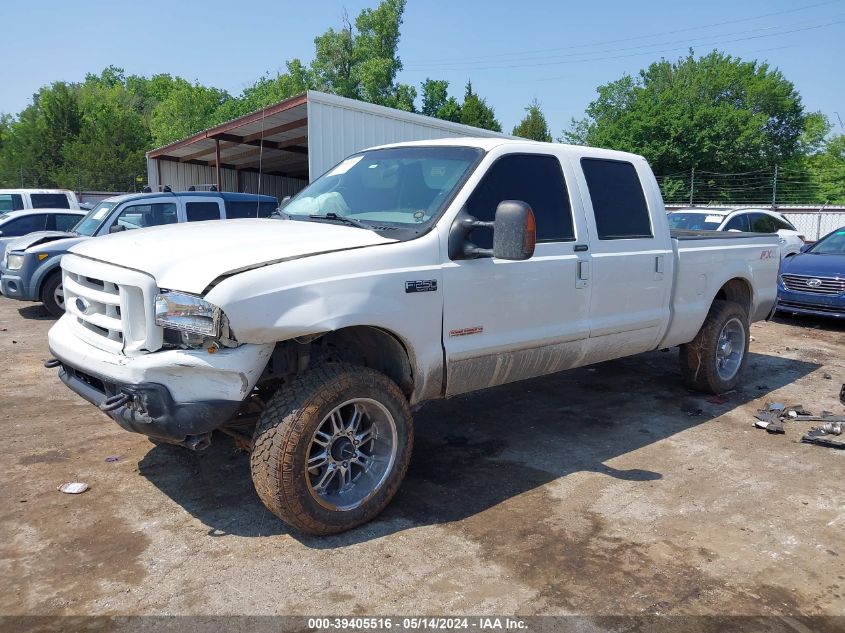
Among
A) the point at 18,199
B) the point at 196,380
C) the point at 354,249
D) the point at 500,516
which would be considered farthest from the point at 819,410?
the point at 18,199

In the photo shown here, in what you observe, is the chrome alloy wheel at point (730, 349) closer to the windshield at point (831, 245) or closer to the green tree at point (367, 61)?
the windshield at point (831, 245)

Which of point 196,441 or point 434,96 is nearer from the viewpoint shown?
point 196,441

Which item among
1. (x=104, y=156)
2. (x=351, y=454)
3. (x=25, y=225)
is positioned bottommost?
(x=351, y=454)

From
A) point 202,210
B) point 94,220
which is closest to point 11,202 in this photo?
point 94,220

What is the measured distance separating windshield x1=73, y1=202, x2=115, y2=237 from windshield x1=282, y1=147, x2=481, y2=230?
244 inches

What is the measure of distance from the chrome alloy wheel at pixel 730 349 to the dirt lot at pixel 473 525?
25.1 inches

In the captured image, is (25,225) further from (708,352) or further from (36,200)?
(708,352)

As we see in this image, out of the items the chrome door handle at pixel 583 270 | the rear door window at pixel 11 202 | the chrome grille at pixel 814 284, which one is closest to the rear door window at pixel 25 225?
the rear door window at pixel 11 202

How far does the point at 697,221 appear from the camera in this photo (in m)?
12.7

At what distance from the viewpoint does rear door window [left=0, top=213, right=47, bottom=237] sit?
40.8ft

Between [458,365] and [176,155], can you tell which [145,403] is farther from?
[176,155]

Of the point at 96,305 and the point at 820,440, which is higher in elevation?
the point at 96,305

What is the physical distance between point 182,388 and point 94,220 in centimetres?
811

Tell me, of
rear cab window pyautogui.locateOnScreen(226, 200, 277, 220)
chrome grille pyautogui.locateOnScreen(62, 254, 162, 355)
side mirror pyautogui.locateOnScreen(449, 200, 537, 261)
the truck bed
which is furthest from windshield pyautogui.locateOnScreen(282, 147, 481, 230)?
rear cab window pyautogui.locateOnScreen(226, 200, 277, 220)
